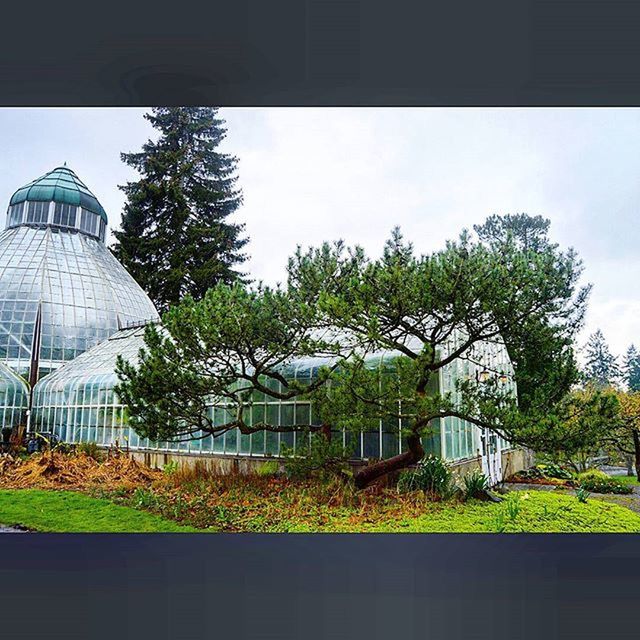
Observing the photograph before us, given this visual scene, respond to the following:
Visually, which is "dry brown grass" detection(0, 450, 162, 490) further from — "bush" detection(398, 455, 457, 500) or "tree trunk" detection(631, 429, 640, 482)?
"tree trunk" detection(631, 429, 640, 482)

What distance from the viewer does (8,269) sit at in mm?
10023

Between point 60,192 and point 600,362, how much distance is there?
477 inches

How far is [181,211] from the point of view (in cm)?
1332

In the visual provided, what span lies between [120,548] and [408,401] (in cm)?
264

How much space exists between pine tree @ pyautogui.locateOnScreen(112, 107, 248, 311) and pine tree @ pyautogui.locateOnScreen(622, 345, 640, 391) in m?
9.02

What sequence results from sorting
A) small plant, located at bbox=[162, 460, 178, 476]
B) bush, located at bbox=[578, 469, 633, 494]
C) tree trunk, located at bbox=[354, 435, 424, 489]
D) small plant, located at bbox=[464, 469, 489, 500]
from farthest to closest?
bush, located at bbox=[578, 469, 633, 494], small plant, located at bbox=[162, 460, 178, 476], small plant, located at bbox=[464, 469, 489, 500], tree trunk, located at bbox=[354, 435, 424, 489]

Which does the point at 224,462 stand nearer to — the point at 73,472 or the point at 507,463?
the point at 73,472

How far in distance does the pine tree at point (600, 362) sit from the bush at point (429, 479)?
7600 millimetres

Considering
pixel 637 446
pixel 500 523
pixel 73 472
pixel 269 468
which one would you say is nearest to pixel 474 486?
pixel 500 523

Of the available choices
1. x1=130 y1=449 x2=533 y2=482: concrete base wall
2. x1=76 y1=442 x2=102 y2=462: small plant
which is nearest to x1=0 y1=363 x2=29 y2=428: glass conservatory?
x1=76 y1=442 x2=102 y2=462: small plant

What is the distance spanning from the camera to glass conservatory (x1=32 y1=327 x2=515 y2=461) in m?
5.58

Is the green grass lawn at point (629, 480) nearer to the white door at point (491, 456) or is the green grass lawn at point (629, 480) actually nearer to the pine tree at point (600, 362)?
the white door at point (491, 456)

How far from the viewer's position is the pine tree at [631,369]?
11.8m

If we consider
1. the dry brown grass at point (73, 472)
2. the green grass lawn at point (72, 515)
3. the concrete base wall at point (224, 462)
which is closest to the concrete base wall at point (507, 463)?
the concrete base wall at point (224, 462)
